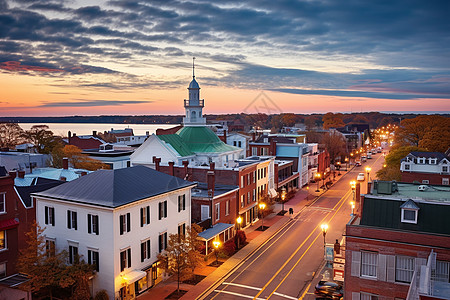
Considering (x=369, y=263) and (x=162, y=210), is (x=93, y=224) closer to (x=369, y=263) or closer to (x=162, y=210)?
(x=162, y=210)

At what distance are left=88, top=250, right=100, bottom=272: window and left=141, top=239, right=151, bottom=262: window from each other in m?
3.95

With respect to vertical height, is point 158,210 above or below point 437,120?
below

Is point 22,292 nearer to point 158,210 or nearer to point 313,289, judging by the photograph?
point 158,210

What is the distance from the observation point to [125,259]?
101 feet

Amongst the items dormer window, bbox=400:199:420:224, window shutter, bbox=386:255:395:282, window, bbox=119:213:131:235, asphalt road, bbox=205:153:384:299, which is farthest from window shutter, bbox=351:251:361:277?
window, bbox=119:213:131:235

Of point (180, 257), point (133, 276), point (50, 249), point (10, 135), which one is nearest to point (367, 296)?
point (180, 257)

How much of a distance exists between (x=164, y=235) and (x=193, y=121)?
1419 inches

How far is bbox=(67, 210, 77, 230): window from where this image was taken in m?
31.8

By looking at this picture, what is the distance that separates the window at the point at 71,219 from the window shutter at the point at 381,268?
24071 mm

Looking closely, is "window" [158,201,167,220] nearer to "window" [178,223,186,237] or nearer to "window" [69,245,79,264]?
"window" [178,223,186,237]

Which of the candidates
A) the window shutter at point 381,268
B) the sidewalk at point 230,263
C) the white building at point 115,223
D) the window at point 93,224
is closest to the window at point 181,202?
the white building at point 115,223

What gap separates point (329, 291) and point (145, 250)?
16.1m

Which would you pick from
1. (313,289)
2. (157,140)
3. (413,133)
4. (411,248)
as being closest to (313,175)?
(413,133)

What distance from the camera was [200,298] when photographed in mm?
31094
